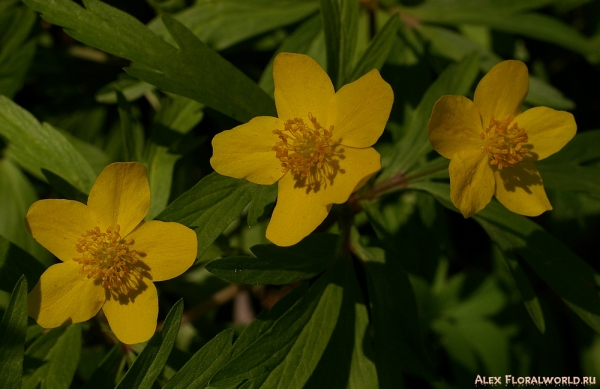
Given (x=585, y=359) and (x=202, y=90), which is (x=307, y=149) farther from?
(x=585, y=359)

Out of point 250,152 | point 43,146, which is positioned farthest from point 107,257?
point 43,146

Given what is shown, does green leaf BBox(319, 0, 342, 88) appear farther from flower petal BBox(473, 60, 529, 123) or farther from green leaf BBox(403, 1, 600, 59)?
green leaf BBox(403, 1, 600, 59)

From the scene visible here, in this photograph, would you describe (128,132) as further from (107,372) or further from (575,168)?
(575,168)

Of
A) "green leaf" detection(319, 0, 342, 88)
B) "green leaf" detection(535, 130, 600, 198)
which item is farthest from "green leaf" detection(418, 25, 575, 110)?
"green leaf" detection(319, 0, 342, 88)

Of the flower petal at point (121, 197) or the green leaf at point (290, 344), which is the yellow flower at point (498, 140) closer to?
the green leaf at point (290, 344)

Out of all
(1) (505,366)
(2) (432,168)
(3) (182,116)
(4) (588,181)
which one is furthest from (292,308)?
(1) (505,366)

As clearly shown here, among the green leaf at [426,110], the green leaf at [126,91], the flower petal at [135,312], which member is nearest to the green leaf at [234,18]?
the green leaf at [126,91]
